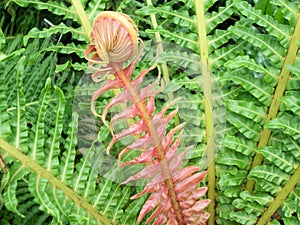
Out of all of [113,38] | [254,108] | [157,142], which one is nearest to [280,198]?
[254,108]

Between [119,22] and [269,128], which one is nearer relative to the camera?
[119,22]

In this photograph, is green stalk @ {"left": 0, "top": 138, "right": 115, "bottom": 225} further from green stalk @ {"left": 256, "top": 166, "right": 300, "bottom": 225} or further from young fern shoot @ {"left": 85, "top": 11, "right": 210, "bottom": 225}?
green stalk @ {"left": 256, "top": 166, "right": 300, "bottom": 225}

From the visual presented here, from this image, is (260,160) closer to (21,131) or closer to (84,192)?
(84,192)

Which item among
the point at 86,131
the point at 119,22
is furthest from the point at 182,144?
Result: the point at 119,22

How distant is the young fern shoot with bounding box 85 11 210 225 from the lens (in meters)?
0.59

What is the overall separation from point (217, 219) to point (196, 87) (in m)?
0.28

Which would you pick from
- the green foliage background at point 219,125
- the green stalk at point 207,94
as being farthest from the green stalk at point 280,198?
the green stalk at point 207,94

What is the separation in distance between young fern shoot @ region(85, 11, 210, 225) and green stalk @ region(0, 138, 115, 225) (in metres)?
0.16

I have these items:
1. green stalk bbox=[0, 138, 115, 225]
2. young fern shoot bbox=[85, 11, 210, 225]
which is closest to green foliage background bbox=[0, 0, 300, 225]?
green stalk bbox=[0, 138, 115, 225]

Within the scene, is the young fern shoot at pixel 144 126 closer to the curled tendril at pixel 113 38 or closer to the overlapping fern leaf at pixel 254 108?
the curled tendril at pixel 113 38

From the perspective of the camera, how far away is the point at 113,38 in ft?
1.90

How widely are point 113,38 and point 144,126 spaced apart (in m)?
0.16

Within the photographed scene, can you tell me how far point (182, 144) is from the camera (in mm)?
1062

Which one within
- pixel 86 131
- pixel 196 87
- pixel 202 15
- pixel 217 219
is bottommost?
pixel 217 219
